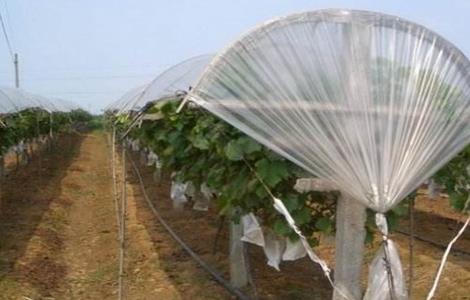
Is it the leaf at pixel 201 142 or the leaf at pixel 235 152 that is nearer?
the leaf at pixel 235 152

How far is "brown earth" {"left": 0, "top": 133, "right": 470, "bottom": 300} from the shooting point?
217 inches

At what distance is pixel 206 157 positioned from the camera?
4328mm

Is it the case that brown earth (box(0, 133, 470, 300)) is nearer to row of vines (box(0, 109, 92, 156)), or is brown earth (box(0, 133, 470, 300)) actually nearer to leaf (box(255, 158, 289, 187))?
leaf (box(255, 158, 289, 187))

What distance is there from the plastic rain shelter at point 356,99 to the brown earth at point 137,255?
852 mm

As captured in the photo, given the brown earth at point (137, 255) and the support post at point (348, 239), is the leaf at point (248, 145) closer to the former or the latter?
the support post at point (348, 239)

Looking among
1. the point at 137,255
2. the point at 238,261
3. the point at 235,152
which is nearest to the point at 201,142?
the point at 235,152

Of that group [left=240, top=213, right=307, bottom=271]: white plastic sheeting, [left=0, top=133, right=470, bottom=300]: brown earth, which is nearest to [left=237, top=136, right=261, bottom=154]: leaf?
[left=240, top=213, right=307, bottom=271]: white plastic sheeting

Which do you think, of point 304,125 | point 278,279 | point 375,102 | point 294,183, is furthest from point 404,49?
point 278,279

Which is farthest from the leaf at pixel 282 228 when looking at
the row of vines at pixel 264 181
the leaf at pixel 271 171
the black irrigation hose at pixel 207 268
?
the black irrigation hose at pixel 207 268

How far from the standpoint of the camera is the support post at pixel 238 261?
17.9 feet

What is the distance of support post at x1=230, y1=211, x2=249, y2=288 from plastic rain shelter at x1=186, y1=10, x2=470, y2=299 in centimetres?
261

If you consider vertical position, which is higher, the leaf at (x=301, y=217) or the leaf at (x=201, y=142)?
the leaf at (x=201, y=142)

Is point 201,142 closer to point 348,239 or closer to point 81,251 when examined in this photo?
point 348,239

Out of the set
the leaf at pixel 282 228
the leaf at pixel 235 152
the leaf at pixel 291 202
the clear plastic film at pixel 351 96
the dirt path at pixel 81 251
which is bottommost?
the dirt path at pixel 81 251
